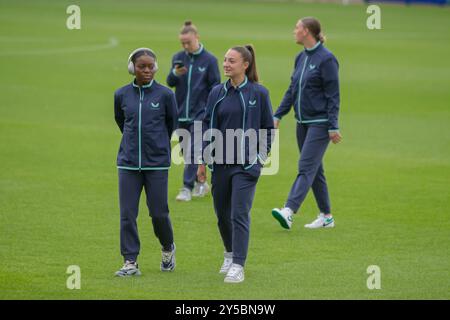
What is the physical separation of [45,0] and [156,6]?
647 cm

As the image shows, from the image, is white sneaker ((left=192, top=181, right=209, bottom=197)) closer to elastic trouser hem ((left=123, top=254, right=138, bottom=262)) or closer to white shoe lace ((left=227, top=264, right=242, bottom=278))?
elastic trouser hem ((left=123, top=254, right=138, bottom=262))

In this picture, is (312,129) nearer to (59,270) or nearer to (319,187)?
(319,187)

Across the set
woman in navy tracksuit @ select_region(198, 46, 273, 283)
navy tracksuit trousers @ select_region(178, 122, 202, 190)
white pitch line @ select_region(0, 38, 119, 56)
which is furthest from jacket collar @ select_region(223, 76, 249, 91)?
white pitch line @ select_region(0, 38, 119, 56)

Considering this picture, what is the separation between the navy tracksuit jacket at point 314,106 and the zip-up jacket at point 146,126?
3.01 m

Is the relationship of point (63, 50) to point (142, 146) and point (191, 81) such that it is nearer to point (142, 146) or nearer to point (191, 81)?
point (191, 81)

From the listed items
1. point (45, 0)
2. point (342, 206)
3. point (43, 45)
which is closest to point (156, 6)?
Answer: point (45, 0)

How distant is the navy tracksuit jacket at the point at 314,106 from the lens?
13281 mm

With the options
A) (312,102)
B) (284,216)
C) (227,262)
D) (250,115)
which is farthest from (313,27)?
(227,262)

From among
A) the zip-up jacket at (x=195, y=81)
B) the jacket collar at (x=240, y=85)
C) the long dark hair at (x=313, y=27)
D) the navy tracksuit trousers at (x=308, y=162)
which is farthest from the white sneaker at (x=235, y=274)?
the zip-up jacket at (x=195, y=81)

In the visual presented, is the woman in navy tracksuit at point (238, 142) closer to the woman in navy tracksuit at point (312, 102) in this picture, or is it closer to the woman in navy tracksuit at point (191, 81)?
the woman in navy tracksuit at point (312, 102)

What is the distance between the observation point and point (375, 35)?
4478cm

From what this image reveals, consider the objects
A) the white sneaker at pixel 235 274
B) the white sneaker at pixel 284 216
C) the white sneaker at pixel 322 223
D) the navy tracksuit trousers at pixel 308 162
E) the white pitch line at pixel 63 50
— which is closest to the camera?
the white sneaker at pixel 235 274

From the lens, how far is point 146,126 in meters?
10.7
